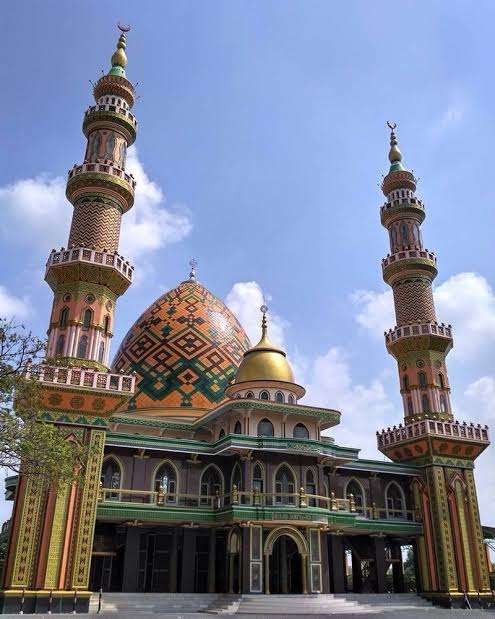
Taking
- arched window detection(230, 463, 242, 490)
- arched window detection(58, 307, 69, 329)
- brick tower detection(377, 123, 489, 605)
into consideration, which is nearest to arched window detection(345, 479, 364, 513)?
brick tower detection(377, 123, 489, 605)

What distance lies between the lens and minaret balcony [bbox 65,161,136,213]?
26109mm

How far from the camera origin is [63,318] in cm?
2392

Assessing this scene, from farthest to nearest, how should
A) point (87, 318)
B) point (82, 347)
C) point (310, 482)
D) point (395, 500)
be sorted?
point (395, 500), point (310, 482), point (87, 318), point (82, 347)

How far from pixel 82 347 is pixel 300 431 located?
10459 mm

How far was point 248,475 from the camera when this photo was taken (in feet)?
78.4

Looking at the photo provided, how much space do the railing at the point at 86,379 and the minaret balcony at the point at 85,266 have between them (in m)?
4.32

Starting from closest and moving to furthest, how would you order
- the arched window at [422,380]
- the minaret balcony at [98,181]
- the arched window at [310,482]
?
the arched window at [310,482]
the minaret balcony at [98,181]
the arched window at [422,380]

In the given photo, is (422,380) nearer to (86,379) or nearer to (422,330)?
(422,330)

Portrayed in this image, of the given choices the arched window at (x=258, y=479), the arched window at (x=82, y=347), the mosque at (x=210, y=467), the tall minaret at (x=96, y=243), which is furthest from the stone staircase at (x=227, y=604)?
the arched window at (x=82, y=347)

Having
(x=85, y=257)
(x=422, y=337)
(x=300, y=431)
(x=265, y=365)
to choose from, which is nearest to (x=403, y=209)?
(x=422, y=337)

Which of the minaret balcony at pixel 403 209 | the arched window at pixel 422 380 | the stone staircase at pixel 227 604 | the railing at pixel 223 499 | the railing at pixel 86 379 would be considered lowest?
the stone staircase at pixel 227 604

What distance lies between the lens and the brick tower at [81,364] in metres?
19.2

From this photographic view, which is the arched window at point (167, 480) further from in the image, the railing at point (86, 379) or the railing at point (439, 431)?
the railing at point (439, 431)

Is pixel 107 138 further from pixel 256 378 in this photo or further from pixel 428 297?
pixel 428 297
